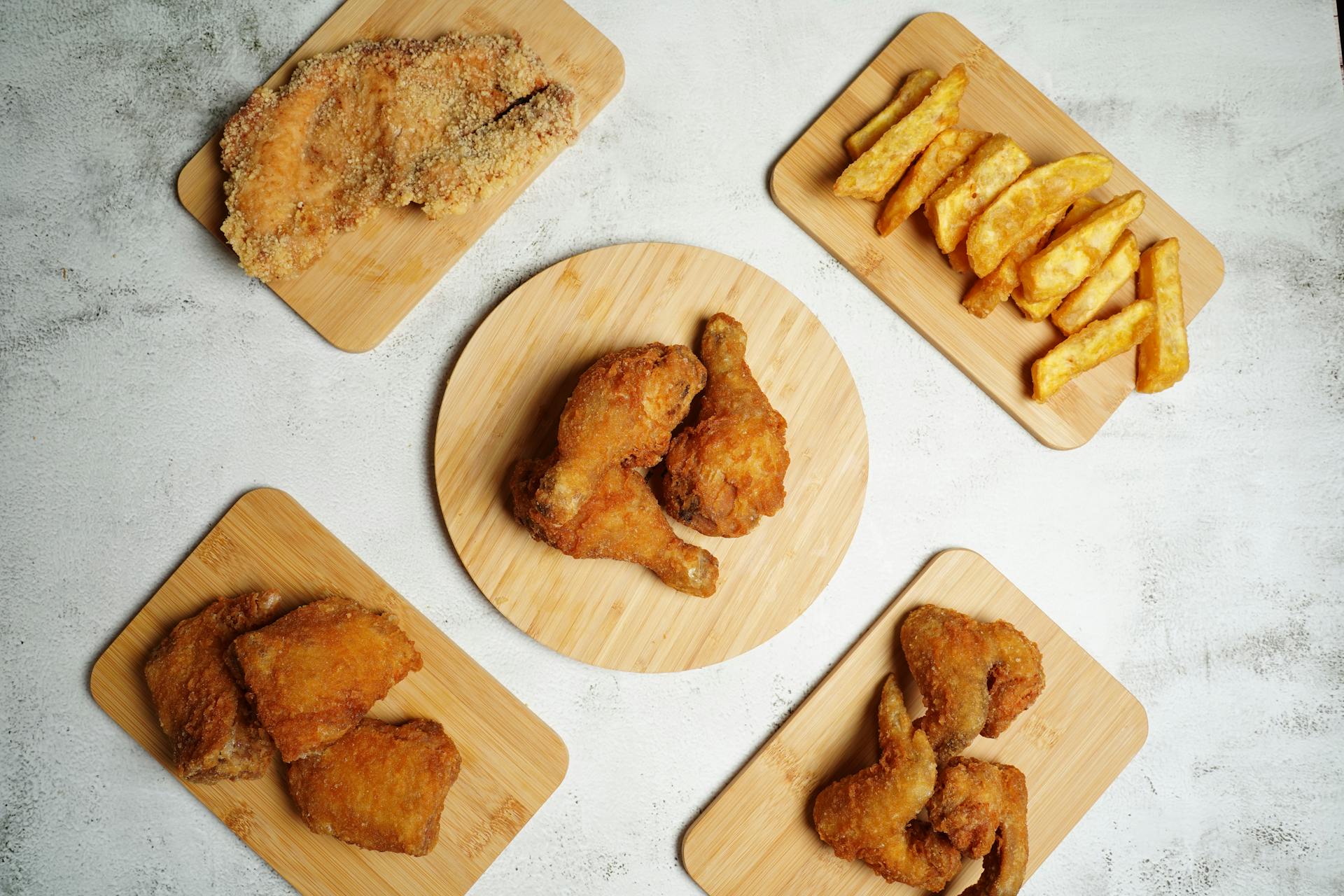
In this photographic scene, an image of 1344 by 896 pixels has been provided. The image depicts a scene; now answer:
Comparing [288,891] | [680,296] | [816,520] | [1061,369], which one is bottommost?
[288,891]

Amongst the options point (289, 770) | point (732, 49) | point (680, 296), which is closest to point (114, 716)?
point (289, 770)

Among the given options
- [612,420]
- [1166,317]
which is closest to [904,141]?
[1166,317]

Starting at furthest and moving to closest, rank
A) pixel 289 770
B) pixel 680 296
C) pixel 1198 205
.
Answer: pixel 1198 205, pixel 680 296, pixel 289 770

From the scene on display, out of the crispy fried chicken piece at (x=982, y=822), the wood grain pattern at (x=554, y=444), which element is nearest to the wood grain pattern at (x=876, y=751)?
the crispy fried chicken piece at (x=982, y=822)

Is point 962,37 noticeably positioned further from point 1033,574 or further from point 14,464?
point 14,464

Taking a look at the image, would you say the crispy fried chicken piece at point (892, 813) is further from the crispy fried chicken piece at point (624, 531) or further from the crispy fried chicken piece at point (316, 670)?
the crispy fried chicken piece at point (316, 670)

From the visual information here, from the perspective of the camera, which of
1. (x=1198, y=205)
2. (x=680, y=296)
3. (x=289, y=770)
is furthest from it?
(x=1198, y=205)
